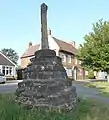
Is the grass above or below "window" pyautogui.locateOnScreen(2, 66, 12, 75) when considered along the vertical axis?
below

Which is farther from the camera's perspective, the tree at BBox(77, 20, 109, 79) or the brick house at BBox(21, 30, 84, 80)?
the brick house at BBox(21, 30, 84, 80)

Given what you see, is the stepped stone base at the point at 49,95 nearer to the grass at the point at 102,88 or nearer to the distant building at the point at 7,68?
the grass at the point at 102,88

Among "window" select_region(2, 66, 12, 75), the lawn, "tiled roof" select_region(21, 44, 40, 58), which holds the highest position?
"tiled roof" select_region(21, 44, 40, 58)

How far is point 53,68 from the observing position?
13.8m

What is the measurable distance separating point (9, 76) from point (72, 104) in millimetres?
39481

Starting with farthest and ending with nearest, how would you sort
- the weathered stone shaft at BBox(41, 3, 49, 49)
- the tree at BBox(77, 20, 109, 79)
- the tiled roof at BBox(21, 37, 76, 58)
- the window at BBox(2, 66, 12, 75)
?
the tiled roof at BBox(21, 37, 76, 58), the window at BBox(2, 66, 12, 75), the tree at BBox(77, 20, 109, 79), the weathered stone shaft at BBox(41, 3, 49, 49)

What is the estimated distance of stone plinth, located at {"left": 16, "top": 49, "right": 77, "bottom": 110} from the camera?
41.7ft

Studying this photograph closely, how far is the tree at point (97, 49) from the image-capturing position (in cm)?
3512

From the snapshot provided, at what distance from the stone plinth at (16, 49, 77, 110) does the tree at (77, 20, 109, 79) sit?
21.5m

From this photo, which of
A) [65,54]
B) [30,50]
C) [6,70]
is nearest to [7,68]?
[6,70]

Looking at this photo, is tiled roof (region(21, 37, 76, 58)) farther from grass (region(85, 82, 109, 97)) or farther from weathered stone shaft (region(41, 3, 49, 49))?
weathered stone shaft (region(41, 3, 49, 49))

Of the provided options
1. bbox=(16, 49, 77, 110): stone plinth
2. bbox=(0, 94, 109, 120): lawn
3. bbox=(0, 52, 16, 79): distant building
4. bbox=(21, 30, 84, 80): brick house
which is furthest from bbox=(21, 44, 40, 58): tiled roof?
bbox=(0, 94, 109, 120): lawn

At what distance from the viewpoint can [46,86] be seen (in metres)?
13.0

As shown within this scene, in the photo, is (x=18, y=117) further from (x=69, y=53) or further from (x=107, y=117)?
(x=69, y=53)
